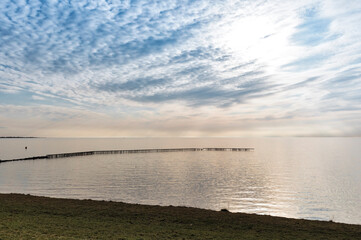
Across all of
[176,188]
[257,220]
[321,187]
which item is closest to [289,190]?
[321,187]

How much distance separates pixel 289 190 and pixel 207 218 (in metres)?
33.5

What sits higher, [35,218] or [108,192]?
[35,218]

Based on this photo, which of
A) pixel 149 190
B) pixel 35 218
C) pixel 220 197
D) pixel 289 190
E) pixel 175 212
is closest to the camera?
pixel 35 218

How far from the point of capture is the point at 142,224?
16422 millimetres

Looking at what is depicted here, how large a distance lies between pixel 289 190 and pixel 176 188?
831 inches

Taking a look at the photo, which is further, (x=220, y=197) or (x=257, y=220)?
(x=220, y=197)

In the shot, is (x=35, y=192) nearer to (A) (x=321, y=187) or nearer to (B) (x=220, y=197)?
(B) (x=220, y=197)

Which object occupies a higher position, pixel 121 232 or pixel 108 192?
pixel 121 232

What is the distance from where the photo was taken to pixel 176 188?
44.4 metres

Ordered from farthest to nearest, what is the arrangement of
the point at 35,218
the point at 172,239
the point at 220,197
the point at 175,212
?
the point at 220,197 < the point at 175,212 < the point at 35,218 < the point at 172,239

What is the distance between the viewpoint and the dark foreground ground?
13.8 meters

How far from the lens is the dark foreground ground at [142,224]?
544 inches

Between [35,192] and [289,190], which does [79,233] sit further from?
[289,190]

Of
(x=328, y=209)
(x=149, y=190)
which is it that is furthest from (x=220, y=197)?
(x=328, y=209)
